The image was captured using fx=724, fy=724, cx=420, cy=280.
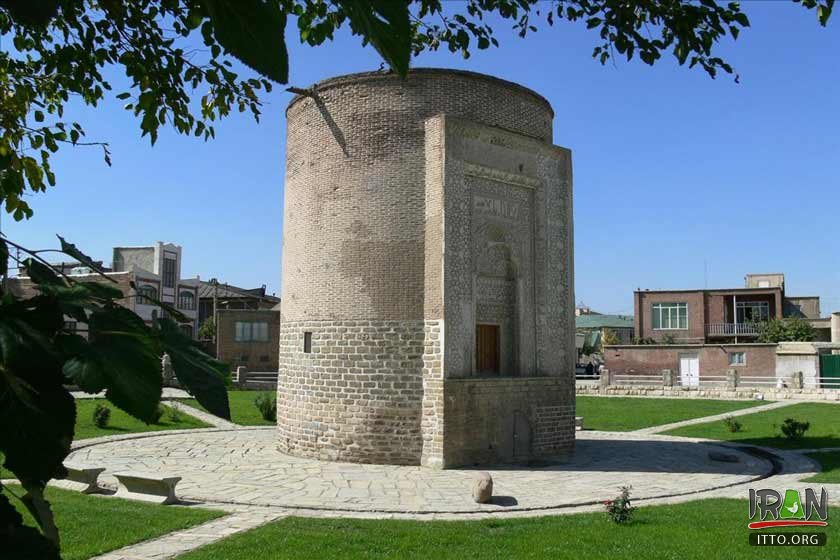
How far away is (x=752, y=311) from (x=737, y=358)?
1249 cm

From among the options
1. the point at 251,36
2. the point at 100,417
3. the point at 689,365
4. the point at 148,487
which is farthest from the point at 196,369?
the point at 689,365

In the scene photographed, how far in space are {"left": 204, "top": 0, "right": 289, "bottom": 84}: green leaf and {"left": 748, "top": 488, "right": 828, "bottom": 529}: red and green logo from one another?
925 centimetres

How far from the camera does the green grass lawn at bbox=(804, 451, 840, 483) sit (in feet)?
42.7

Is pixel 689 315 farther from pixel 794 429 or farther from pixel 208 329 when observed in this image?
pixel 208 329

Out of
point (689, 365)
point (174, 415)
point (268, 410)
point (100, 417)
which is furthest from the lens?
point (689, 365)

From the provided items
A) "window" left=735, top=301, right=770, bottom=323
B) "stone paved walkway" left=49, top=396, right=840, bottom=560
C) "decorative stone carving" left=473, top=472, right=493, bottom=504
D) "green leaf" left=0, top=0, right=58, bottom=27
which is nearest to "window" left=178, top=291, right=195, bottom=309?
"stone paved walkway" left=49, top=396, right=840, bottom=560

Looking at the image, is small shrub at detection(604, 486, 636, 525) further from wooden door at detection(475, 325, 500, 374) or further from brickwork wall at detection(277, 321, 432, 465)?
wooden door at detection(475, 325, 500, 374)

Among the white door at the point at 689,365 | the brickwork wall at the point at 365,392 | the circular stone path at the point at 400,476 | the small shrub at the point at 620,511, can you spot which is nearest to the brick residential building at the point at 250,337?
the white door at the point at 689,365

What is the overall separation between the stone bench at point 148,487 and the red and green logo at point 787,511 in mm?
7978

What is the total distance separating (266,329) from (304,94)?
2771cm

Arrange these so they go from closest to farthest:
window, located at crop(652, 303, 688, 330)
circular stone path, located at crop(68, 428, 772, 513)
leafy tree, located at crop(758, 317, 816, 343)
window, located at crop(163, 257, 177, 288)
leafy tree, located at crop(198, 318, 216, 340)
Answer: circular stone path, located at crop(68, 428, 772, 513) → leafy tree, located at crop(758, 317, 816, 343) → window, located at crop(652, 303, 688, 330) → window, located at crop(163, 257, 177, 288) → leafy tree, located at crop(198, 318, 216, 340)

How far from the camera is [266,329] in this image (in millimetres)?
41438

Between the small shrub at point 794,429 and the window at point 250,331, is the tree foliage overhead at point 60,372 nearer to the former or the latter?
the small shrub at point 794,429

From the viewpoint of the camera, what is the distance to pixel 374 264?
14.8 meters
